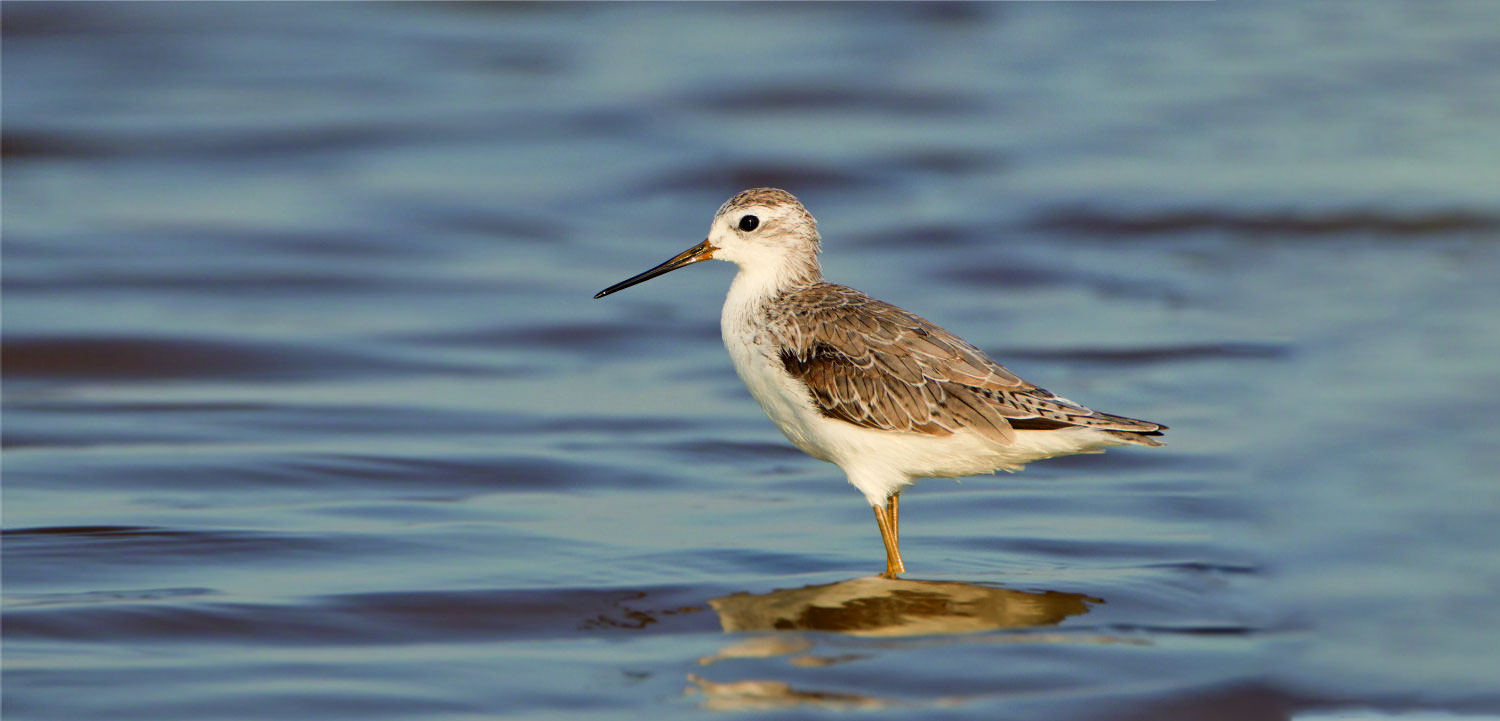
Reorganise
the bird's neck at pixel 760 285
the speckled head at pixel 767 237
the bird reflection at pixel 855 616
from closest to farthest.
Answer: the bird reflection at pixel 855 616 < the bird's neck at pixel 760 285 < the speckled head at pixel 767 237

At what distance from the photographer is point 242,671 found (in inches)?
217

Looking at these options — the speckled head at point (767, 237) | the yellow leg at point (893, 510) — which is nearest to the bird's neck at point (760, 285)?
the speckled head at point (767, 237)

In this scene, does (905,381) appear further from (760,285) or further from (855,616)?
(855,616)

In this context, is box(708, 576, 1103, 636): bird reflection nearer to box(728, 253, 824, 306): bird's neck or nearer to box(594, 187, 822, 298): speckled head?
box(728, 253, 824, 306): bird's neck

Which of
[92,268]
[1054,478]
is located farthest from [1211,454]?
[92,268]

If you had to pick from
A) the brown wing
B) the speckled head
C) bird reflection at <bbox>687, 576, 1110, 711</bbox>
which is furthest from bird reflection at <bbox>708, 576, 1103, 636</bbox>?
the speckled head

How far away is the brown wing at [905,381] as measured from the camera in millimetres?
6535

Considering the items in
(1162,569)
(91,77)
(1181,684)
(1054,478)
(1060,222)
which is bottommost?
(1181,684)

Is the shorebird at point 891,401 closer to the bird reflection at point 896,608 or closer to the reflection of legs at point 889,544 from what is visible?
the reflection of legs at point 889,544

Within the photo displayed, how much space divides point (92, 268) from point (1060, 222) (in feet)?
26.0

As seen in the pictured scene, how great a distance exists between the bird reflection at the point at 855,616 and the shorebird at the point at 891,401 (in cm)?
33

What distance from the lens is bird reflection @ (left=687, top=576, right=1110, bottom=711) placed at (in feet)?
17.9

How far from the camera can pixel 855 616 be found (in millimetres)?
6145

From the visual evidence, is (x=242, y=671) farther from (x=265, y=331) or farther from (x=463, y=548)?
(x=265, y=331)
